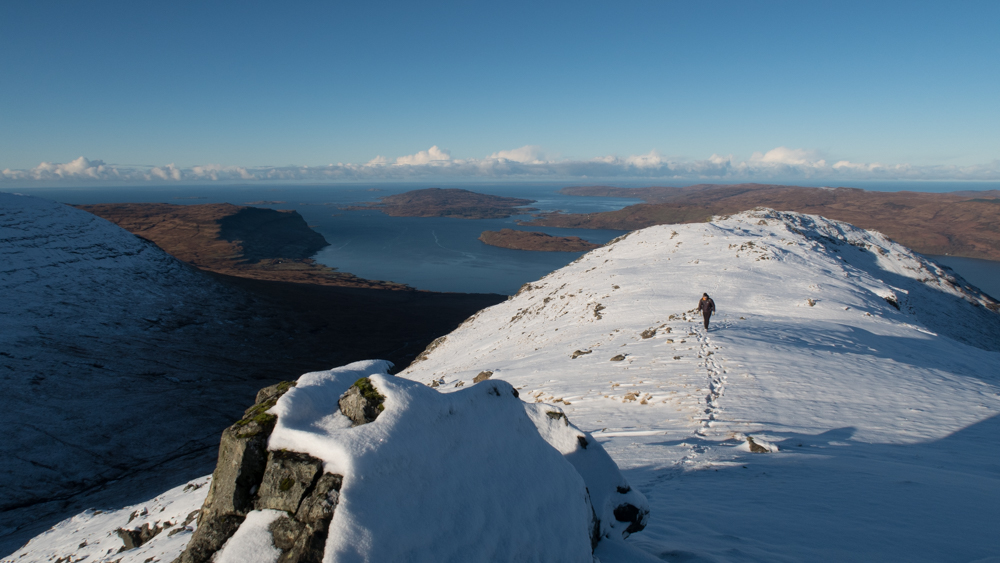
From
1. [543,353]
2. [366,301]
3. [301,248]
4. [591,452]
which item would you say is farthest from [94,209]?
[591,452]

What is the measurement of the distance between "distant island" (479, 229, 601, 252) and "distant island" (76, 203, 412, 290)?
54323mm

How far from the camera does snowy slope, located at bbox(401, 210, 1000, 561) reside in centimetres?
573

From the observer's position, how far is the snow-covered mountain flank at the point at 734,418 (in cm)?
483

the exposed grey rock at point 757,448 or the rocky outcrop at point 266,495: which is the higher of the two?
the rocky outcrop at point 266,495

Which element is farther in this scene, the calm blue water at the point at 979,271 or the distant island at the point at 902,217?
the distant island at the point at 902,217

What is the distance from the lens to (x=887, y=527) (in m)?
5.60

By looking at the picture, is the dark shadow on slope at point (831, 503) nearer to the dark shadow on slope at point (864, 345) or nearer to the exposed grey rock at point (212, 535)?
the exposed grey rock at point (212, 535)

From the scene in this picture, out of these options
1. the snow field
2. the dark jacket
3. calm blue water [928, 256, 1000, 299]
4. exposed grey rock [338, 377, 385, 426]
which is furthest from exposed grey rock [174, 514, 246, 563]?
calm blue water [928, 256, 1000, 299]

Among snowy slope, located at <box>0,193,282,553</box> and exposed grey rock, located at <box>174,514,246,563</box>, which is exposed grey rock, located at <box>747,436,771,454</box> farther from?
snowy slope, located at <box>0,193,282,553</box>

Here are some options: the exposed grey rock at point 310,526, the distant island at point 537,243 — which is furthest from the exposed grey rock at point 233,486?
the distant island at point 537,243

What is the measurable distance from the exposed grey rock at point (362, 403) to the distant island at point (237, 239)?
73.0m

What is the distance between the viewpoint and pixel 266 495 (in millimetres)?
4035

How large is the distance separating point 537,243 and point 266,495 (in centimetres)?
12882

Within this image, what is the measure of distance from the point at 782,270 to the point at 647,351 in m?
16.9
